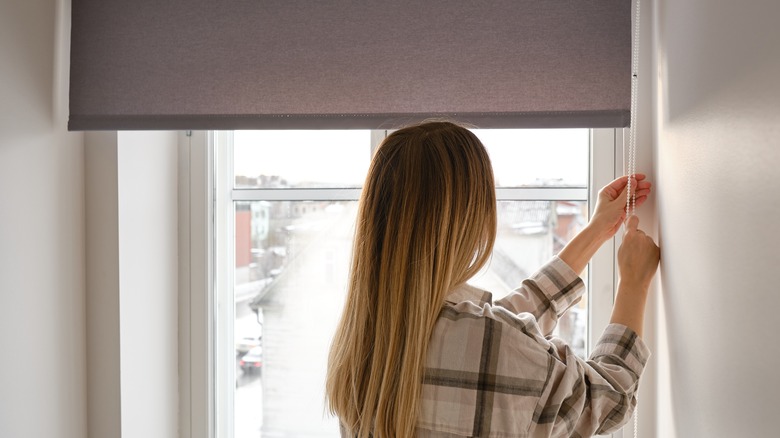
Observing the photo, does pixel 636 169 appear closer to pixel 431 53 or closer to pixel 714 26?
pixel 431 53

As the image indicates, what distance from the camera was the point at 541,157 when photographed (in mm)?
1542

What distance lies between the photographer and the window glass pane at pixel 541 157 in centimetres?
153

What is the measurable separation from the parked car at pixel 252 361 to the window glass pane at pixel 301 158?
405mm

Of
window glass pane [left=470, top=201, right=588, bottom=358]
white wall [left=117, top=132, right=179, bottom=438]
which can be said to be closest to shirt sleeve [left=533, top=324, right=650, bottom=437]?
window glass pane [left=470, top=201, right=588, bottom=358]

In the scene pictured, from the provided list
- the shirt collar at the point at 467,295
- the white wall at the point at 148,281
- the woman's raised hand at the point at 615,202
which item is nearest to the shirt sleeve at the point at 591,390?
the shirt collar at the point at 467,295

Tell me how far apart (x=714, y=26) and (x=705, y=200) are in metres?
0.20

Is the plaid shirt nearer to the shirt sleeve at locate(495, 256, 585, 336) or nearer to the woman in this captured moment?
the woman

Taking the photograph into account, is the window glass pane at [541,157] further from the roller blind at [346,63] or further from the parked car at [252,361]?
the parked car at [252,361]

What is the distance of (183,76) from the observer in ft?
4.85

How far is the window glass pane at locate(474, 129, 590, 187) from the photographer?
5.01 feet

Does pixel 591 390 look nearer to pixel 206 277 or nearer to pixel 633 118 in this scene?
pixel 633 118

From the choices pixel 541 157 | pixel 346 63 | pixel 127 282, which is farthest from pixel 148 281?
pixel 541 157

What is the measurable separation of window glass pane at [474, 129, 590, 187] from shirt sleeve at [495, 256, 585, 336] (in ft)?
0.99

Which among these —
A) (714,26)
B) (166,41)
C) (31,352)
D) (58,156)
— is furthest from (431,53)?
(31,352)
